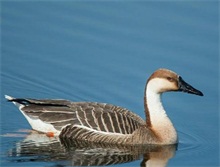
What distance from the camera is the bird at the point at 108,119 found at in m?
13.6

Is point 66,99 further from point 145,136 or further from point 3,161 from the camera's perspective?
point 3,161

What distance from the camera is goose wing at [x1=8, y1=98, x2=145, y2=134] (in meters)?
13.6

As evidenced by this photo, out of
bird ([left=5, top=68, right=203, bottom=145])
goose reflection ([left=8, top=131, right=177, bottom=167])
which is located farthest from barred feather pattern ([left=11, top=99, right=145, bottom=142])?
goose reflection ([left=8, top=131, right=177, bottom=167])

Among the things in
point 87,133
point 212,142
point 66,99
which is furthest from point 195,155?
point 66,99

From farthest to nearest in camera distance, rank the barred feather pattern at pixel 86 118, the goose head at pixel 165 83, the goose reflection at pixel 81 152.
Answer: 1. the goose head at pixel 165 83
2. the barred feather pattern at pixel 86 118
3. the goose reflection at pixel 81 152

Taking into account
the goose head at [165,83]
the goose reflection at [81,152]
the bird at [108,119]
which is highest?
the goose head at [165,83]

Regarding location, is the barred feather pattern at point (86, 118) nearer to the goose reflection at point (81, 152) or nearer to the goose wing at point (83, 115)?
the goose wing at point (83, 115)

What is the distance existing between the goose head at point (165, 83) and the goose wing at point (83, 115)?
0.64 meters

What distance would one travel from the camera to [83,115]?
13.6m

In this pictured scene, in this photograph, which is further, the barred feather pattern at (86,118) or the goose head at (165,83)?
the goose head at (165,83)

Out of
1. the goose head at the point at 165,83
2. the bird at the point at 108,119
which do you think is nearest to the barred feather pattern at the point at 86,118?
the bird at the point at 108,119

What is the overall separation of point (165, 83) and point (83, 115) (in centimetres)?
159

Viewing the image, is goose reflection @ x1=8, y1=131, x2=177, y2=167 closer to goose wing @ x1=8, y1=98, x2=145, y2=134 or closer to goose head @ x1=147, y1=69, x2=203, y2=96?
goose wing @ x1=8, y1=98, x2=145, y2=134

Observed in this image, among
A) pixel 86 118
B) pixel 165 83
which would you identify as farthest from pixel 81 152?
pixel 165 83
